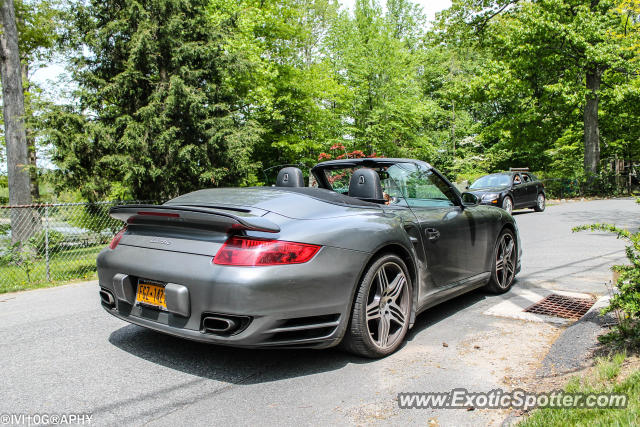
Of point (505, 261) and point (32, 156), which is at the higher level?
point (32, 156)

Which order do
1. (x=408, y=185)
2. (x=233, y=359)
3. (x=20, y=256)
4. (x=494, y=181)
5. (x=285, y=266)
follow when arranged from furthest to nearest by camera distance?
(x=494, y=181) → (x=20, y=256) → (x=408, y=185) → (x=233, y=359) → (x=285, y=266)

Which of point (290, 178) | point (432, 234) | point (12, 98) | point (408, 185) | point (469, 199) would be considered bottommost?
point (432, 234)

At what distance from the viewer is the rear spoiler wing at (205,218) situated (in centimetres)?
279

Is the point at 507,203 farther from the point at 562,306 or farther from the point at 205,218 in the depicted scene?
the point at 205,218

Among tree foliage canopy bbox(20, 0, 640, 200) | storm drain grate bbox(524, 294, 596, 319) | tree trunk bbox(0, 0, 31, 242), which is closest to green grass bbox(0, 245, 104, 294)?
tree foliage canopy bbox(20, 0, 640, 200)

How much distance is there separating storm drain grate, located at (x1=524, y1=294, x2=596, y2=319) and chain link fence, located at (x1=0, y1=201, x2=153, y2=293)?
22.6ft

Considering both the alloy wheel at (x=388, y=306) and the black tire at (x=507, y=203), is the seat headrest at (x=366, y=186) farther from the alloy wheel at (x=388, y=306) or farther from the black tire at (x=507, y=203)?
the black tire at (x=507, y=203)

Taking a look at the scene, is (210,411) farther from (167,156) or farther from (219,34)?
(219,34)

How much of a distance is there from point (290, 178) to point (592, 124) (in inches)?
994

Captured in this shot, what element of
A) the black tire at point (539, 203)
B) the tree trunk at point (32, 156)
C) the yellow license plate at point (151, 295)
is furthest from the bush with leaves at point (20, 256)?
the black tire at point (539, 203)

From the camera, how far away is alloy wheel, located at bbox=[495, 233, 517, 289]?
17.1ft

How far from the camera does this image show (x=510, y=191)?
627 inches

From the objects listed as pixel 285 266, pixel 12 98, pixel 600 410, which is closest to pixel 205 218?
pixel 285 266

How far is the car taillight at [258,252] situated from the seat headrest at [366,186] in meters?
1.20
